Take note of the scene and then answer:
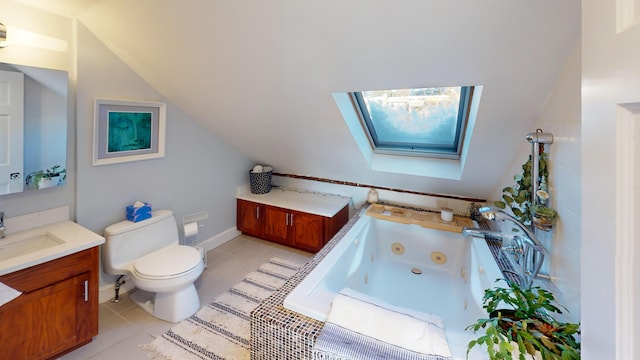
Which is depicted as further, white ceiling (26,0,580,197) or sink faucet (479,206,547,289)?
sink faucet (479,206,547,289)

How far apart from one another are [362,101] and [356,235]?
1135mm

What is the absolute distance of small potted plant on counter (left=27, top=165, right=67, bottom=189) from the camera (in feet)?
6.07

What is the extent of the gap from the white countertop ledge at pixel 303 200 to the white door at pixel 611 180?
8.15 feet

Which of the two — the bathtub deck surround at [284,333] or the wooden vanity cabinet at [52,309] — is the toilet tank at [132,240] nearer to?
the wooden vanity cabinet at [52,309]

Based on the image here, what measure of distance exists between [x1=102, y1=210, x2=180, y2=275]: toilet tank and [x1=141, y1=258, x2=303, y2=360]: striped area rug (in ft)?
2.10

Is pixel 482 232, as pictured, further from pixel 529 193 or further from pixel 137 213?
pixel 137 213

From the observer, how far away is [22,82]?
174 cm

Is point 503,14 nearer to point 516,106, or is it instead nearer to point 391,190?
point 516,106

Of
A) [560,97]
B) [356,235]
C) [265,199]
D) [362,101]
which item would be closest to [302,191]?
[265,199]

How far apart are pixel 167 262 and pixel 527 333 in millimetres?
2226

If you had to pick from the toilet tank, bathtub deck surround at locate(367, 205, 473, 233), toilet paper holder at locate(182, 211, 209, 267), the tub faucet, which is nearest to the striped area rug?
toilet paper holder at locate(182, 211, 209, 267)

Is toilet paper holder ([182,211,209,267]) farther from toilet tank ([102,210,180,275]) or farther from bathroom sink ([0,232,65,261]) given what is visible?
bathroom sink ([0,232,65,261])

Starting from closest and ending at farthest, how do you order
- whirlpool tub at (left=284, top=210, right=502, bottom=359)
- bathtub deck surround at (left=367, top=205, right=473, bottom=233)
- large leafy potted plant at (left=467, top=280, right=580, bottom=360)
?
large leafy potted plant at (left=467, top=280, right=580, bottom=360) → whirlpool tub at (left=284, top=210, right=502, bottom=359) → bathtub deck surround at (left=367, top=205, right=473, bottom=233)

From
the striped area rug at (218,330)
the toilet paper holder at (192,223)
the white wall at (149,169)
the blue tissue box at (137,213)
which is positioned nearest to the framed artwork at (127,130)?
the white wall at (149,169)
